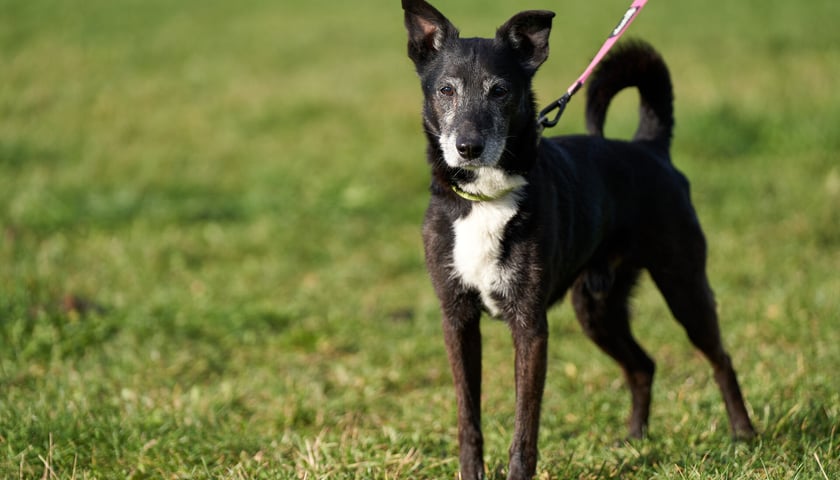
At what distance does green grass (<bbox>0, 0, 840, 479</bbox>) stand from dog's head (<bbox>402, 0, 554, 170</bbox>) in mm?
1202

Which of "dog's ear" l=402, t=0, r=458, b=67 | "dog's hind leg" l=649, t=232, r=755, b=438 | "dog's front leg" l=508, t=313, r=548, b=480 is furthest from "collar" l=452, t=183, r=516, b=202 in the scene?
"dog's hind leg" l=649, t=232, r=755, b=438

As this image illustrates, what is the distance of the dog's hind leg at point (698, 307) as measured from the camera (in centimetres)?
392

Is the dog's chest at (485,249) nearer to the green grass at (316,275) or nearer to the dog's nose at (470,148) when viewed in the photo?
the dog's nose at (470,148)

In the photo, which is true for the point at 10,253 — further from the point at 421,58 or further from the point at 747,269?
the point at 747,269

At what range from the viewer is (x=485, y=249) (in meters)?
3.24

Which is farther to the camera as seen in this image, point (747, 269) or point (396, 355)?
point (747, 269)

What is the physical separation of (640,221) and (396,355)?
2014mm

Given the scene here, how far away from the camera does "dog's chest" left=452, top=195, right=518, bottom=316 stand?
10.6 feet

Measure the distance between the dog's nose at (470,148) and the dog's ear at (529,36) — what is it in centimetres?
49

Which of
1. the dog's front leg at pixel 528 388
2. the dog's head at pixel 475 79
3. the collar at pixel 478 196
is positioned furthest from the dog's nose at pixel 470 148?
the dog's front leg at pixel 528 388

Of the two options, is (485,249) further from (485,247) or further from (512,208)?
(512,208)

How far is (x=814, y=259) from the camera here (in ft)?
22.3

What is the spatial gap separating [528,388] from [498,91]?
40.6 inches

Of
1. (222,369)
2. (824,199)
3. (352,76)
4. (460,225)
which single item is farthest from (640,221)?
(352,76)
